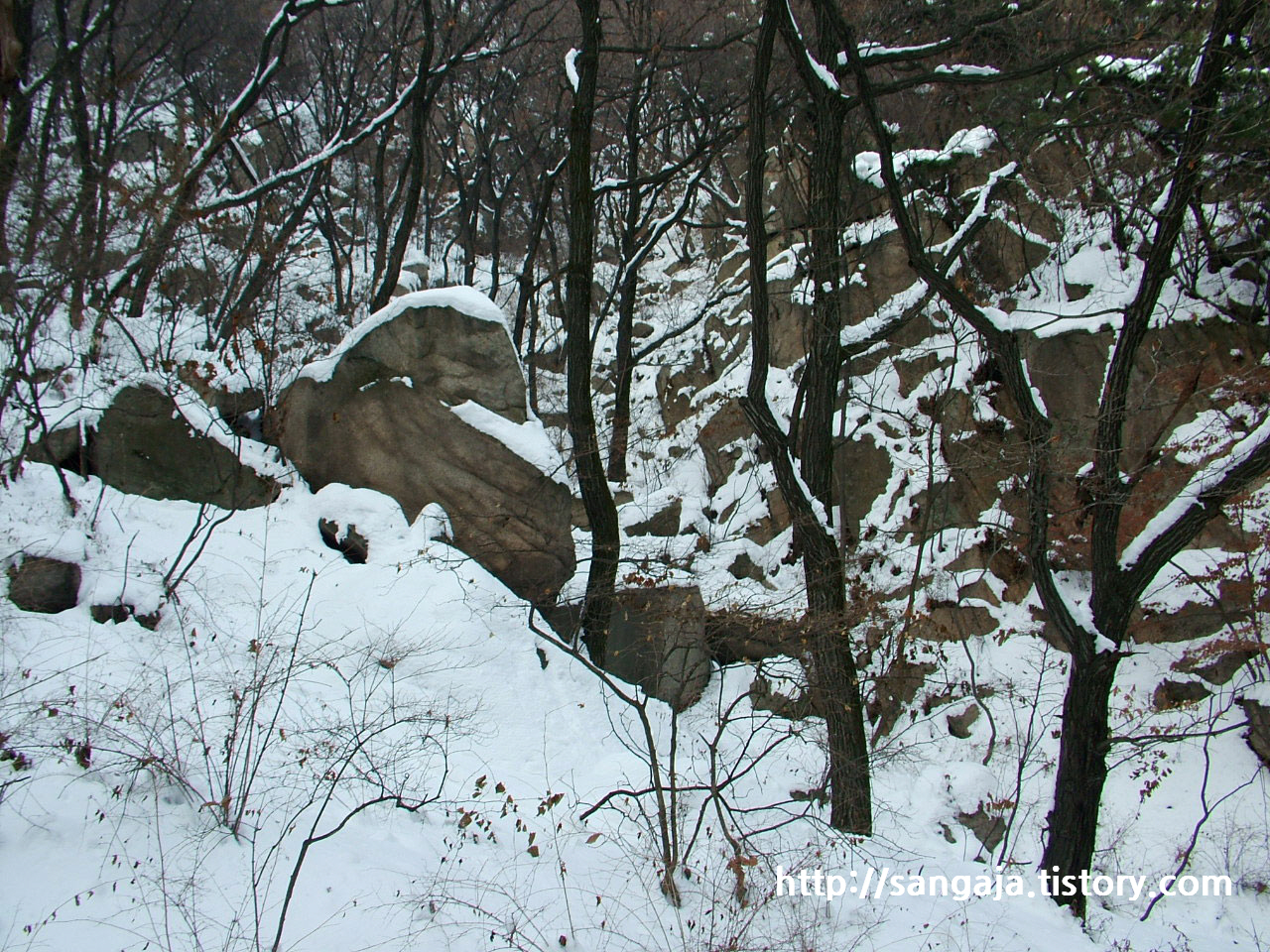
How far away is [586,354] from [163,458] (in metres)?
4.21

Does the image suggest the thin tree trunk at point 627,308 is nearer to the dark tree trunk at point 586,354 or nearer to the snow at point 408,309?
the snow at point 408,309

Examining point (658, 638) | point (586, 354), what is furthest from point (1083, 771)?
point (586, 354)

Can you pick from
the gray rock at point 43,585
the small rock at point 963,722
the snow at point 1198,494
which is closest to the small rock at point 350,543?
the gray rock at point 43,585

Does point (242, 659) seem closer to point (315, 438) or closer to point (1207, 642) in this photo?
point (315, 438)

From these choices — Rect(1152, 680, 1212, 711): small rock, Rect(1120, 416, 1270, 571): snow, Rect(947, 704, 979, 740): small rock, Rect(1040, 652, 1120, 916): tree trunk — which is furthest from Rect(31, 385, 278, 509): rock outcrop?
Rect(1152, 680, 1212, 711): small rock

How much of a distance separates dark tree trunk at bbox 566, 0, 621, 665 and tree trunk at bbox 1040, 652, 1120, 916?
12.7 feet

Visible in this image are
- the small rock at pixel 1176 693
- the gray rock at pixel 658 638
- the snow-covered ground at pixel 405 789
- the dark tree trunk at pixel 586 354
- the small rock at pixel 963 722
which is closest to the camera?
the snow-covered ground at pixel 405 789

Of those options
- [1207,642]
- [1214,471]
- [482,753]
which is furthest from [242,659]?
[1207,642]

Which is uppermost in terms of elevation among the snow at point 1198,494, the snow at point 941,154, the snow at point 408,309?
the snow at point 941,154

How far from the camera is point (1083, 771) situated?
5234 millimetres

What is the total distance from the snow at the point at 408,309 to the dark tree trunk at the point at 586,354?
130 cm

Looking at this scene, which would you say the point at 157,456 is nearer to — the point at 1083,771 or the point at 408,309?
the point at 408,309

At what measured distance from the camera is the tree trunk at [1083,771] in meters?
5.23

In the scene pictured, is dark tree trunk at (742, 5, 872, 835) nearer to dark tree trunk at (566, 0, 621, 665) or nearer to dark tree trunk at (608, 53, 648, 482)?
dark tree trunk at (566, 0, 621, 665)
